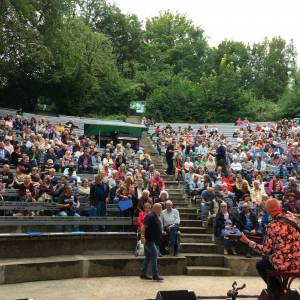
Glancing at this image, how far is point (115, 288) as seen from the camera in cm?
1067

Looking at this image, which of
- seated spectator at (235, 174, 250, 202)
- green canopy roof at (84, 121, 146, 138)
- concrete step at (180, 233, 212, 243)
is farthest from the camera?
green canopy roof at (84, 121, 146, 138)

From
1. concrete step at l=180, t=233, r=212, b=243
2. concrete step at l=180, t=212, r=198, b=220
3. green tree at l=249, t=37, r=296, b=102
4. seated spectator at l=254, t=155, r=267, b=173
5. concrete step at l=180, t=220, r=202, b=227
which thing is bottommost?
concrete step at l=180, t=233, r=212, b=243

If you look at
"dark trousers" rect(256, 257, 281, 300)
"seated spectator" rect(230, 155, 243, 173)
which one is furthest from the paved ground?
"seated spectator" rect(230, 155, 243, 173)

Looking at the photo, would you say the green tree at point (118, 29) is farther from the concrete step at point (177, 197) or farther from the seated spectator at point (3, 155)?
the seated spectator at point (3, 155)

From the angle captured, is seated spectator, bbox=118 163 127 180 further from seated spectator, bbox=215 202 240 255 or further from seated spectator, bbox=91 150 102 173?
seated spectator, bbox=215 202 240 255

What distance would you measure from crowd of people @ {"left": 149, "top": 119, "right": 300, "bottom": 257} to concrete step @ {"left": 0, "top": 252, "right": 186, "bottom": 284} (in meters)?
1.60

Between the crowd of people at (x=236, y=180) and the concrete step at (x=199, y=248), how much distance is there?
1.10 feet

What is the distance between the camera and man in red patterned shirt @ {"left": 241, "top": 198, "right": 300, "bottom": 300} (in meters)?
6.06

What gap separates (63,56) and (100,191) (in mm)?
20708

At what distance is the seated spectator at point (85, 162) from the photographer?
1680cm

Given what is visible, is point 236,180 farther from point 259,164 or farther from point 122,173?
point 122,173

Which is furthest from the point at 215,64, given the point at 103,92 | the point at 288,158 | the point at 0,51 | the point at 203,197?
the point at 203,197

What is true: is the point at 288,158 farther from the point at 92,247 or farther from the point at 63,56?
the point at 63,56

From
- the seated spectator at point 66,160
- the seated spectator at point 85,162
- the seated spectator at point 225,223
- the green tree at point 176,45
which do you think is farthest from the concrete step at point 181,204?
the green tree at point 176,45
